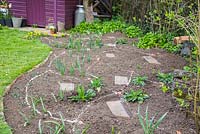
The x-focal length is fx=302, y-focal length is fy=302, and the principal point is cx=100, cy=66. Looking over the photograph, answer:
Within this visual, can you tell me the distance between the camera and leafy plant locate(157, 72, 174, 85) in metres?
3.75

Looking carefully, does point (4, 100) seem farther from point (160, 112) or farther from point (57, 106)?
point (160, 112)

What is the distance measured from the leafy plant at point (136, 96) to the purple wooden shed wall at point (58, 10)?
17.4 feet

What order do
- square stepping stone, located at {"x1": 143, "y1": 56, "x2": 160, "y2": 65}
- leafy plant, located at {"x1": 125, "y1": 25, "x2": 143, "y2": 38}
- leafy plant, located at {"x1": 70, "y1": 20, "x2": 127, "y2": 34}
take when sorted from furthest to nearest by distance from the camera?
leafy plant, located at {"x1": 70, "y1": 20, "x2": 127, "y2": 34} → leafy plant, located at {"x1": 125, "y1": 25, "x2": 143, "y2": 38} → square stepping stone, located at {"x1": 143, "y1": 56, "x2": 160, "y2": 65}

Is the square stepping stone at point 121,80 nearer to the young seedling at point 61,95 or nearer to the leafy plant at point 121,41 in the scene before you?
the young seedling at point 61,95

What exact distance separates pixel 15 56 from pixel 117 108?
8.19ft

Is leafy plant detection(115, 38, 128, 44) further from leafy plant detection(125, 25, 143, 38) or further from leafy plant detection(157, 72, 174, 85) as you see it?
leafy plant detection(157, 72, 174, 85)

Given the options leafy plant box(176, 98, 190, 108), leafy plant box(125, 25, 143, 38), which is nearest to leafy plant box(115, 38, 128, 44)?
leafy plant box(125, 25, 143, 38)

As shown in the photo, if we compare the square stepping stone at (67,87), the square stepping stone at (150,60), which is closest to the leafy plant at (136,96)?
the square stepping stone at (67,87)

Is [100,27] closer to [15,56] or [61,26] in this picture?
[61,26]

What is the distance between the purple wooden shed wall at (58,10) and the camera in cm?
823

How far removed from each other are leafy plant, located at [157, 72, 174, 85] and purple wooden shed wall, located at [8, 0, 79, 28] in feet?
15.9

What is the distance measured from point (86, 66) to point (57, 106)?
4.53 ft

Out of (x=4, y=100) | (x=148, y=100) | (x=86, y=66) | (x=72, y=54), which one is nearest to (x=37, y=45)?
(x=72, y=54)

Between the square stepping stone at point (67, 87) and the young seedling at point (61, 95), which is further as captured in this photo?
the square stepping stone at point (67, 87)
